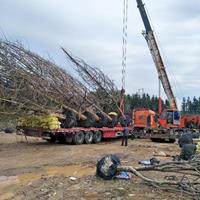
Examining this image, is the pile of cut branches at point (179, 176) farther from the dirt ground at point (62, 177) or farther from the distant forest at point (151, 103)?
the distant forest at point (151, 103)

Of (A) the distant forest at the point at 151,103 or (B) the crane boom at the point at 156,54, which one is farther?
(A) the distant forest at the point at 151,103

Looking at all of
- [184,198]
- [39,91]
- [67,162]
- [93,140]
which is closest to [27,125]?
[39,91]

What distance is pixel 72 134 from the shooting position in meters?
21.9

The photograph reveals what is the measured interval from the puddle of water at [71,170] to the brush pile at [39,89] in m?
6.00

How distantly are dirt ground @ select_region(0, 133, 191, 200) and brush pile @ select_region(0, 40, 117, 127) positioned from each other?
199cm

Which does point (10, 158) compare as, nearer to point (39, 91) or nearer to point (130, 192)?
point (39, 91)

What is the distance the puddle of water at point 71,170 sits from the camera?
42.1 ft

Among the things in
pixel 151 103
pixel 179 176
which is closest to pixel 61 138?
pixel 179 176

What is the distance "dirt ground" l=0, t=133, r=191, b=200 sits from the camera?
9.42 m

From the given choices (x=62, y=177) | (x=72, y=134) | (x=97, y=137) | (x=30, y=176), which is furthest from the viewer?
(x=97, y=137)

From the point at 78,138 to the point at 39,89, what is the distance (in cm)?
358

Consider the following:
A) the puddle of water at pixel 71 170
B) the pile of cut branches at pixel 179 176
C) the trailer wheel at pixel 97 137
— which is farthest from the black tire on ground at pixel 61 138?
the pile of cut branches at pixel 179 176

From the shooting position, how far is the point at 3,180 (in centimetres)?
1205

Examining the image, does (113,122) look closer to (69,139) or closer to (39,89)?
(69,139)
